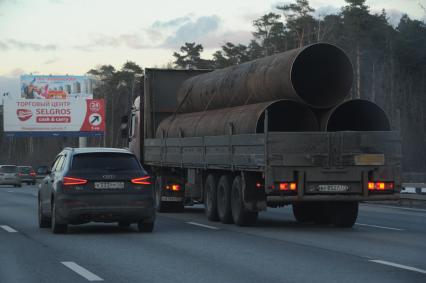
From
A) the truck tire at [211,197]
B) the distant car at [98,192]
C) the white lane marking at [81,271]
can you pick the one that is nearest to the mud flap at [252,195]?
the distant car at [98,192]

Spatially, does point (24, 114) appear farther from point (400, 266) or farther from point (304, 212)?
point (400, 266)

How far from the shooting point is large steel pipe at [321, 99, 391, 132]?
18.2 m

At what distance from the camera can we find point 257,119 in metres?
17.2

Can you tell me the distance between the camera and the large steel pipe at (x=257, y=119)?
17.5 metres

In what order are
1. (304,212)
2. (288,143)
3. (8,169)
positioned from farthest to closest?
(8,169), (304,212), (288,143)

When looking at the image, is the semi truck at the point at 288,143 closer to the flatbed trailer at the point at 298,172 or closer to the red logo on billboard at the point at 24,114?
the flatbed trailer at the point at 298,172

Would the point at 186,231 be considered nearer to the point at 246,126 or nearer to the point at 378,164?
the point at 246,126

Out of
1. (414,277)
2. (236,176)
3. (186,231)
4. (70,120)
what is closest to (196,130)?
(236,176)

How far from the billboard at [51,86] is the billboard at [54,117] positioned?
7710mm

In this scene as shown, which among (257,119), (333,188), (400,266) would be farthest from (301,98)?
(400,266)

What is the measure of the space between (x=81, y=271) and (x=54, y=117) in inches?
2719

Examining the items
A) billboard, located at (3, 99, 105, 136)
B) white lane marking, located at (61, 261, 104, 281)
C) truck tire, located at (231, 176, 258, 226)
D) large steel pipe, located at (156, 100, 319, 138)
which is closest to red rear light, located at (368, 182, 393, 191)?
large steel pipe, located at (156, 100, 319, 138)

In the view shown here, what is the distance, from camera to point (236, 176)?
1822 centimetres

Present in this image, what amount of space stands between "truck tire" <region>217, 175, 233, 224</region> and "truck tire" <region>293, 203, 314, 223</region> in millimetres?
1783
